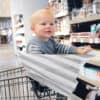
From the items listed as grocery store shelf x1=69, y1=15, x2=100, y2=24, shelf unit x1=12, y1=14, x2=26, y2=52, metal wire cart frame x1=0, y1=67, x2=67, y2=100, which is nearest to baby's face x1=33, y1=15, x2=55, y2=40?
metal wire cart frame x1=0, y1=67, x2=67, y2=100

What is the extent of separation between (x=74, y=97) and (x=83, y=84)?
0.07 m

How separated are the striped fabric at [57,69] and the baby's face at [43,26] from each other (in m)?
0.12

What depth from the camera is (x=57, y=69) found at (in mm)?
973

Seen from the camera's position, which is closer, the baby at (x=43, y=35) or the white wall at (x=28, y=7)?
the baby at (x=43, y=35)

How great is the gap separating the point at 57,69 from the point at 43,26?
30 cm

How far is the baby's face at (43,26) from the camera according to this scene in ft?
3.96

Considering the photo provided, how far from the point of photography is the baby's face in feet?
3.96

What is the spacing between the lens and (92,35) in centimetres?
311

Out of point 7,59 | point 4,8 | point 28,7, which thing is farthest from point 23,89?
point 4,8

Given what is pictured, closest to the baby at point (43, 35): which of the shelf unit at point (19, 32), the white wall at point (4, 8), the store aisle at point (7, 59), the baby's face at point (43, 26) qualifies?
the baby's face at point (43, 26)

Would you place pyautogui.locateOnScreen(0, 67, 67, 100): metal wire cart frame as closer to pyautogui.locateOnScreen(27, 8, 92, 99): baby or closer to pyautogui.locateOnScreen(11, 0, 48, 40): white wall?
pyautogui.locateOnScreen(27, 8, 92, 99): baby

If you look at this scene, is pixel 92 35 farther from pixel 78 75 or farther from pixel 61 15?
pixel 78 75

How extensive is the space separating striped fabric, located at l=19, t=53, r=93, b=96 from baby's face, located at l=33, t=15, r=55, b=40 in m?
0.12

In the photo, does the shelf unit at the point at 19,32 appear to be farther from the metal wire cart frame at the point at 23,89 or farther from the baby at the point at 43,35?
the baby at the point at 43,35
